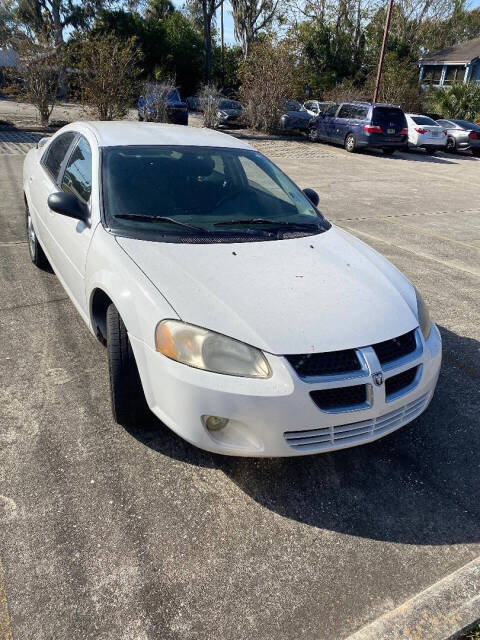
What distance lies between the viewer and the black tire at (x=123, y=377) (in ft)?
8.79

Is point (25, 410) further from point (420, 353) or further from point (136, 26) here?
point (136, 26)

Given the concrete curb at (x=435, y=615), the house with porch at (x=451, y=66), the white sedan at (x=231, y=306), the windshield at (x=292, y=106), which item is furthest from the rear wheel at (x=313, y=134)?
the house with porch at (x=451, y=66)

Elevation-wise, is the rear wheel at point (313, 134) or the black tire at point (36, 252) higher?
the black tire at point (36, 252)

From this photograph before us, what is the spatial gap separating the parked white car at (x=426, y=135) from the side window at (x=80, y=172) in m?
18.7

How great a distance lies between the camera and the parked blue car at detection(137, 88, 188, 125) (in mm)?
17953

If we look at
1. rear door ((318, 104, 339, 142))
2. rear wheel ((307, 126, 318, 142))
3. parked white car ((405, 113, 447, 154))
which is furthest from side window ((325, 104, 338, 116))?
parked white car ((405, 113, 447, 154))

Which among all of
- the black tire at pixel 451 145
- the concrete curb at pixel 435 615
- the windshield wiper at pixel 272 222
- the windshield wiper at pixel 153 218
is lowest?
the black tire at pixel 451 145

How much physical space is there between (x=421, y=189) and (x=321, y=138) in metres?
9.48

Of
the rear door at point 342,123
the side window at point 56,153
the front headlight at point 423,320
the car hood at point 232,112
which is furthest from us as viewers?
the car hood at point 232,112

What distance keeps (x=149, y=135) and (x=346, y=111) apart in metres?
17.6

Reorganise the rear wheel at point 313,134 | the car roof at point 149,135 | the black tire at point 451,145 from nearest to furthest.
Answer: the car roof at point 149,135 → the black tire at point 451,145 → the rear wheel at point 313,134

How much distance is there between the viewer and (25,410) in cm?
307

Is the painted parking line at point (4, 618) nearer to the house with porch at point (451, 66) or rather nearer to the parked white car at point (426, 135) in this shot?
the parked white car at point (426, 135)

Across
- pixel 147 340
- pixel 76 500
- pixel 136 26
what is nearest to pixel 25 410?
pixel 76 500
